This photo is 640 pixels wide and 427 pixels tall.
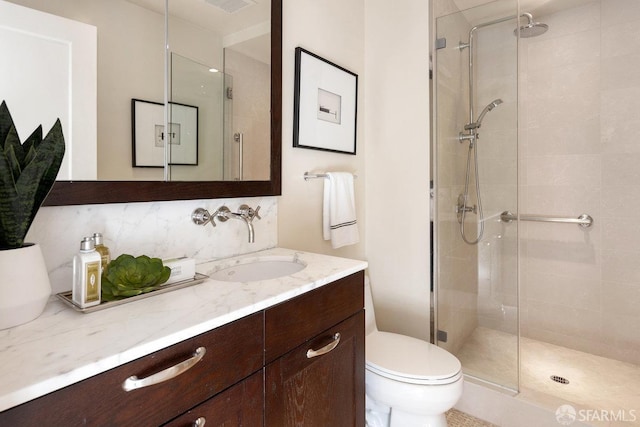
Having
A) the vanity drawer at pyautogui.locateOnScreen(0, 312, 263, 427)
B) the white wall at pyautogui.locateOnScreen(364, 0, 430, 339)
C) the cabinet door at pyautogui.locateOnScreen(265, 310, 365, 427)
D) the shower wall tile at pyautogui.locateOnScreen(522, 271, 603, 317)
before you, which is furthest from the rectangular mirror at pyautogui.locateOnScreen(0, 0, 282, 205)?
the shower wall tile at pyautogui.locateOnScreen(522, 271, 603, 317)

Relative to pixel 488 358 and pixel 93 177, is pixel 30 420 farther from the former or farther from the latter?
pixel 488 358

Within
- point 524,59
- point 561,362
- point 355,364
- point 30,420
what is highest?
point 524,59

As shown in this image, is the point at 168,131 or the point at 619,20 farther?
the point at 619,20

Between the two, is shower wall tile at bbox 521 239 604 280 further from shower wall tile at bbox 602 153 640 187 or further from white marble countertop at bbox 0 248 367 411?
white marble countertop at bbox 0 248 367 411

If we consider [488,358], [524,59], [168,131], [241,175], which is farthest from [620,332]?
[168,131]

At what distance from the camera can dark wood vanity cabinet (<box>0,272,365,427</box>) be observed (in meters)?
0.55

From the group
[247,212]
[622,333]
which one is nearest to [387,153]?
[247,212]

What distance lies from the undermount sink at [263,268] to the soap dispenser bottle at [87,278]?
1.56 ft

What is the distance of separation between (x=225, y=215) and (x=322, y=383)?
676 millimetres

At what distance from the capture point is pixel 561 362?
2.18 m

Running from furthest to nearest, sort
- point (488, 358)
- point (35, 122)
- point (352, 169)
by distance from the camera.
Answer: point (352, 169)
point (488, 358)
point (35, 122)

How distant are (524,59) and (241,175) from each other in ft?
7.63

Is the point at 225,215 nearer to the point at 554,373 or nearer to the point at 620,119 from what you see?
the point at 554,373

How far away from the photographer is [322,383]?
3.37 ft
